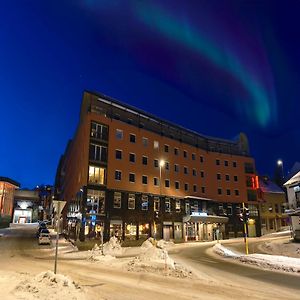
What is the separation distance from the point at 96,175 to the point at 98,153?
3.41 m

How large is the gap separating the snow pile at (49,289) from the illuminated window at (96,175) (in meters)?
34.3

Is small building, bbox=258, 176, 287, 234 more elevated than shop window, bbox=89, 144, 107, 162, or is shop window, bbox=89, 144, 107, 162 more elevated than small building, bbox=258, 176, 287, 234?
shop window, bbox=89, 144, 107, 162

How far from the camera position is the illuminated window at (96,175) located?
150 feet

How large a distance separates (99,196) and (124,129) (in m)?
12.1

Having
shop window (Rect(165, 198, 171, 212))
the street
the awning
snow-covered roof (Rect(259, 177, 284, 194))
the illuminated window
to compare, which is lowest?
the street

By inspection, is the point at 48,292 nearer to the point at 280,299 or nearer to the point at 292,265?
the point at 280,299

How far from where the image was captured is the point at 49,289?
1042cm

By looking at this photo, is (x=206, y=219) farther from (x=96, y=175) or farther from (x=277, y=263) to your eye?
(x=277, y=263)

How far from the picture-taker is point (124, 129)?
51.4 meters

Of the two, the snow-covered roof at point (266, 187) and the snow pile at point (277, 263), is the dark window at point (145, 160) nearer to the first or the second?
the snow pile at point (277, 263)

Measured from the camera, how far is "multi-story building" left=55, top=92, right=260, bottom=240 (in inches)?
1838

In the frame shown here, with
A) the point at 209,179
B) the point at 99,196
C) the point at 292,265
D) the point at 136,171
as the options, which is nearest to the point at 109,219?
the point at 99,196

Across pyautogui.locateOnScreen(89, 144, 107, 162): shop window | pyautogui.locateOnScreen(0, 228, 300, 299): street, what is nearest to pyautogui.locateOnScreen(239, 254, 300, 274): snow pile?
pyautogui.locateOnScreen(0, 228, 300, 299): street

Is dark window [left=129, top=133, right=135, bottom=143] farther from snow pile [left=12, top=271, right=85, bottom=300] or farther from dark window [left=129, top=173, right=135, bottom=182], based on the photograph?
snow pile [left=12, top=271, right=85, bottom=300]
